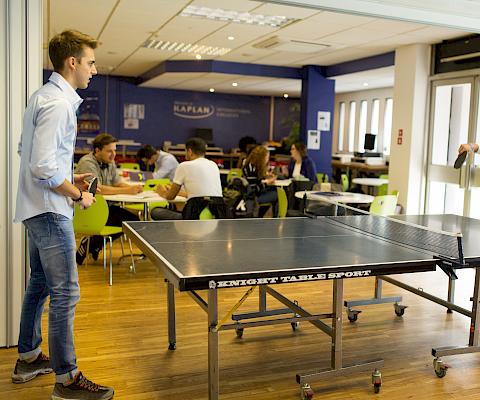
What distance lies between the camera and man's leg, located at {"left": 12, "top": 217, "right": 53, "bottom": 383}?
3002 mm

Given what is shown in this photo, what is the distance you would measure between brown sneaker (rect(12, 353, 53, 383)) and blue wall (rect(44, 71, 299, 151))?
41.0 ft

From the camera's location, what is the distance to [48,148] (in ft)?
8.29

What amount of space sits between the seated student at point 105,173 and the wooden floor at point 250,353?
1.03m

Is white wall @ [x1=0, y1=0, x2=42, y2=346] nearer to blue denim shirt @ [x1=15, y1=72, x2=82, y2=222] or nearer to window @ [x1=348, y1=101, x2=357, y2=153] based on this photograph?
blue denim shirt @ [x1=15, y1=72, x2=82, y2=222]

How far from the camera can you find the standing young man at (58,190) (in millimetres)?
2553

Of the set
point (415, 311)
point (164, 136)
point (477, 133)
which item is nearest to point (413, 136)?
point (477, 133)

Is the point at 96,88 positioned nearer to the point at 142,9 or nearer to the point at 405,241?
the point at 142,9


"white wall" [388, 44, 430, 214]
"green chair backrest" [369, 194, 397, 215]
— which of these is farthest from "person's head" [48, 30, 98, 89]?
"white wall" [388, 44, 430, 214]

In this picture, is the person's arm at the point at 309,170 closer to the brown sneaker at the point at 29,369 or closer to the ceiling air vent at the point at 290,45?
the ceiling air vent at the point at 290,45

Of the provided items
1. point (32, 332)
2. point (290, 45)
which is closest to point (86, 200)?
point (32, 332)

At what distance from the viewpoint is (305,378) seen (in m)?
3.01

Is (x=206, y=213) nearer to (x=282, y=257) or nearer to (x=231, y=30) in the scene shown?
(x=282, y=257)

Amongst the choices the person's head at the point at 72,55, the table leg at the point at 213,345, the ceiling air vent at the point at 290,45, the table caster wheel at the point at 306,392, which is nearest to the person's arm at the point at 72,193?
the person's head at the point at 72,55

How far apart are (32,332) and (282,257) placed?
1.49m
